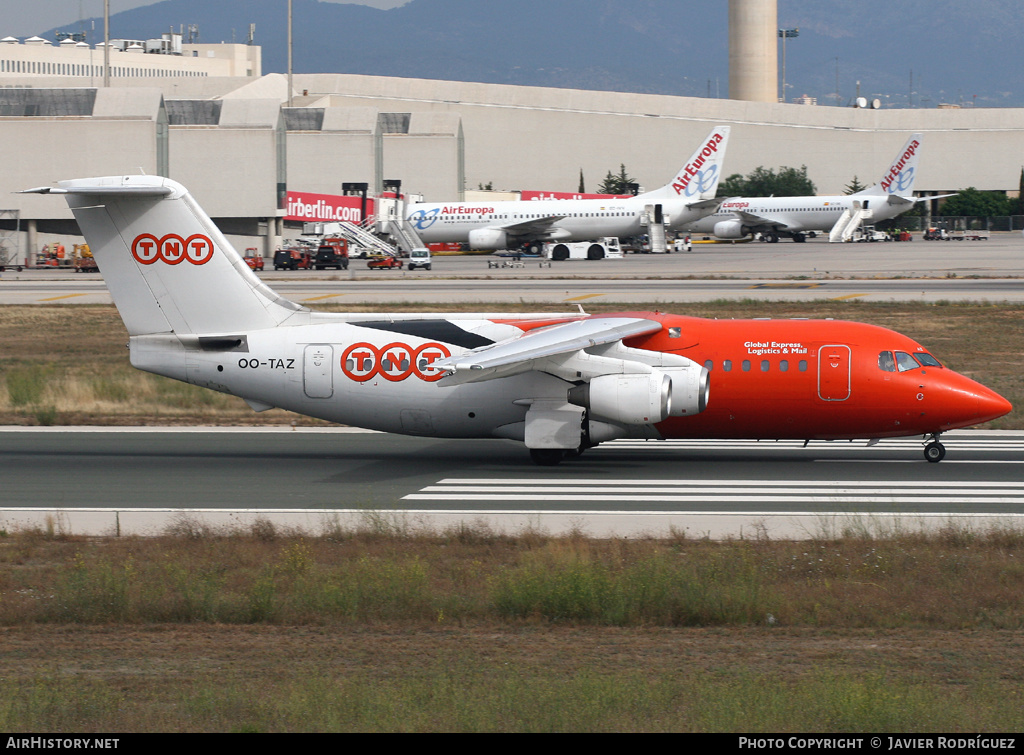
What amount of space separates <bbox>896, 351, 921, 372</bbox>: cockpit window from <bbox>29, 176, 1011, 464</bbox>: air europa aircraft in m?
0.03

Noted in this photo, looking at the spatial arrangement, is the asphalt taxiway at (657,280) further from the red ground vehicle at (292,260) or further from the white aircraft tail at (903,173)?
the white aircraft tail at (903,173)

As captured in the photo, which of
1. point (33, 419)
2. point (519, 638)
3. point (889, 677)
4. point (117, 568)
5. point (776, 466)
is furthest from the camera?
point (33, 419)

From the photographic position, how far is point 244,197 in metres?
97.1

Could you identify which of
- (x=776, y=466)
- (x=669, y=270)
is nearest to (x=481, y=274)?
(x=669, y=270)

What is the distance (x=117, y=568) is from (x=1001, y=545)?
12.1 metres

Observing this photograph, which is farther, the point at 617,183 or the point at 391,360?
the point at 617,183

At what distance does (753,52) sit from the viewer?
186 m

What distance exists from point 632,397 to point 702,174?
7826 centimetres

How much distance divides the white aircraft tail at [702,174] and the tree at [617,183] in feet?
139

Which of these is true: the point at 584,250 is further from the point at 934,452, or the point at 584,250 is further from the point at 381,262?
the point at 934,452

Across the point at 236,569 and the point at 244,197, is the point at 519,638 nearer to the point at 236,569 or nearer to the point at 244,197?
the point at 236,569

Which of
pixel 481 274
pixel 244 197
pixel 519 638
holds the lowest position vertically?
pixel 519 638

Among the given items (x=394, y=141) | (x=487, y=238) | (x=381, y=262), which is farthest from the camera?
(x=394, y=141)

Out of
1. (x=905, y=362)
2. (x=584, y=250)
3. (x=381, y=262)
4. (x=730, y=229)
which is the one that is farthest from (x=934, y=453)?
(x=730, y=229)
